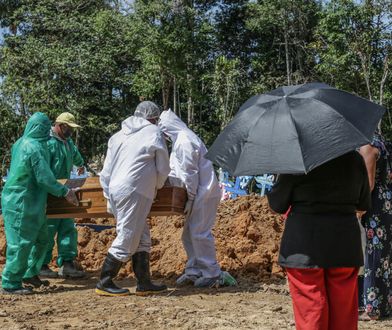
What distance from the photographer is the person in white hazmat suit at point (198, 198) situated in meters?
7.55

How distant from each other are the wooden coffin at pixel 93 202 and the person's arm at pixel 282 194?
327 cm

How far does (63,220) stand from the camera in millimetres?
8836

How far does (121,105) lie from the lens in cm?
3027

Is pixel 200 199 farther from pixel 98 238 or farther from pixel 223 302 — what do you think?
pixel 98 238

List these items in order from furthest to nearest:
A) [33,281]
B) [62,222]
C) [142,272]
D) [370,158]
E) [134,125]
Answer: [62,222] → [33,281] → [142,272] → [134,125] → [370,158]

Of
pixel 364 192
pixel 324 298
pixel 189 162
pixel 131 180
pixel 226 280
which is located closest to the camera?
pixel 324 298

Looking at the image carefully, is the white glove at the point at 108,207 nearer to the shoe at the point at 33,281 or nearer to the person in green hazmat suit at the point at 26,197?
the person in green hazmat suit at the point at 26,197

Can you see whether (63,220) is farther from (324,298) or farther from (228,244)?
(324,298)

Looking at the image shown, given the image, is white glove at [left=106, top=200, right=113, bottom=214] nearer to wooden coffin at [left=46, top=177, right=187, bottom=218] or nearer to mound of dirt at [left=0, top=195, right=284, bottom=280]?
wooden coffin at [left=46, top=177, right=187, bottom=218]

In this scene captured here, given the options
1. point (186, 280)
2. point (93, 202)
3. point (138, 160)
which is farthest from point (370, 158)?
point (93, 202)

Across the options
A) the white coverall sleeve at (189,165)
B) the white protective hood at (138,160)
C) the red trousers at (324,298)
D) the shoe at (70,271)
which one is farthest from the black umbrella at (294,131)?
the shoe at (70,271)

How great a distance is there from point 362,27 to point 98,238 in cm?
1723

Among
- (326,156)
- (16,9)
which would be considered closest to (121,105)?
(16,9)

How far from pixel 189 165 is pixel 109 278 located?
1423 mm
